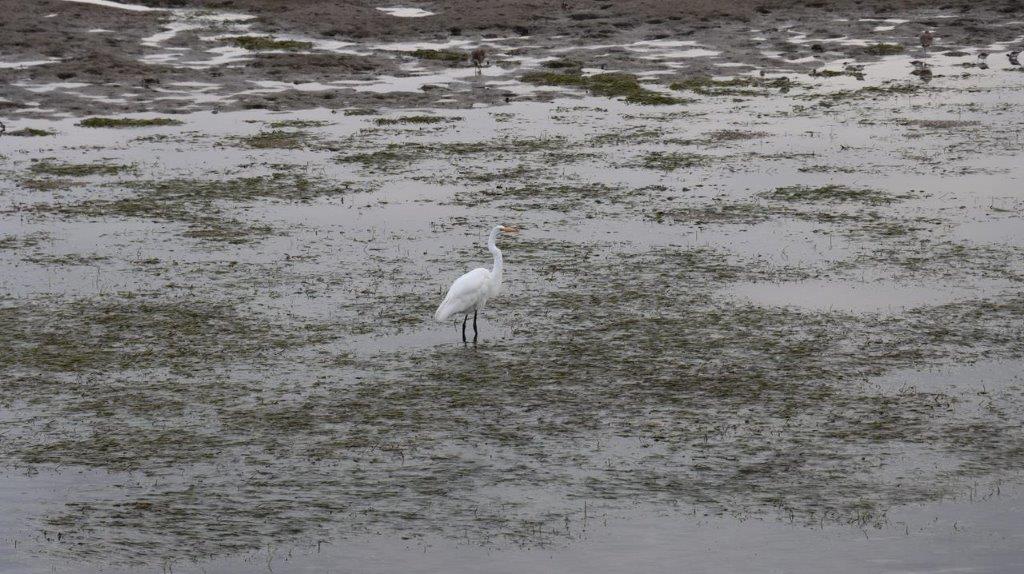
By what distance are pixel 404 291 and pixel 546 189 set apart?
310 inches

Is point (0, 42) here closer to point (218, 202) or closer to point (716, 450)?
point (218, 202)

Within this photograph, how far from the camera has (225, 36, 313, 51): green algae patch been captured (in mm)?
48344

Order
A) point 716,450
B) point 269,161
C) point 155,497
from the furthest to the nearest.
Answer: point 269,161, point 716,450, point 155,497

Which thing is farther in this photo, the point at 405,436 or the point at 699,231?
the point at 699,231

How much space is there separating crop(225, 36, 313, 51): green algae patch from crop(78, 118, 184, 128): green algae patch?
40.5 feet

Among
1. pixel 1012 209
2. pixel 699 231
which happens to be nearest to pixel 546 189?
pixel 699 231

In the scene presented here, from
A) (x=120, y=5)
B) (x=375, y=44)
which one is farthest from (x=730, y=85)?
(x=120, y=5)

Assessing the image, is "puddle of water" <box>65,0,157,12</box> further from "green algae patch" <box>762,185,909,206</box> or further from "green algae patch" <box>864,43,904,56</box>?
"green algae patch" <box>762,185,909,206</box>

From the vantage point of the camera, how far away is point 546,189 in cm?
2736

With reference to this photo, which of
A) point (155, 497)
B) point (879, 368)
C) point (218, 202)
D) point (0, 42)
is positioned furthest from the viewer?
point (0, 42)

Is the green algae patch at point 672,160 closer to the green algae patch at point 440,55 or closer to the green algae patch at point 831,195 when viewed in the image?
the green algae patch at point 831,195

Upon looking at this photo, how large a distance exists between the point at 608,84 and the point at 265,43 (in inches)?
566

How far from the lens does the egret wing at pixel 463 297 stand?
17781 millimetres

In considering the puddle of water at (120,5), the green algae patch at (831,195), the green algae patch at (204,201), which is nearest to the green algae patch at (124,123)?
the green algae patch at (204,201)
